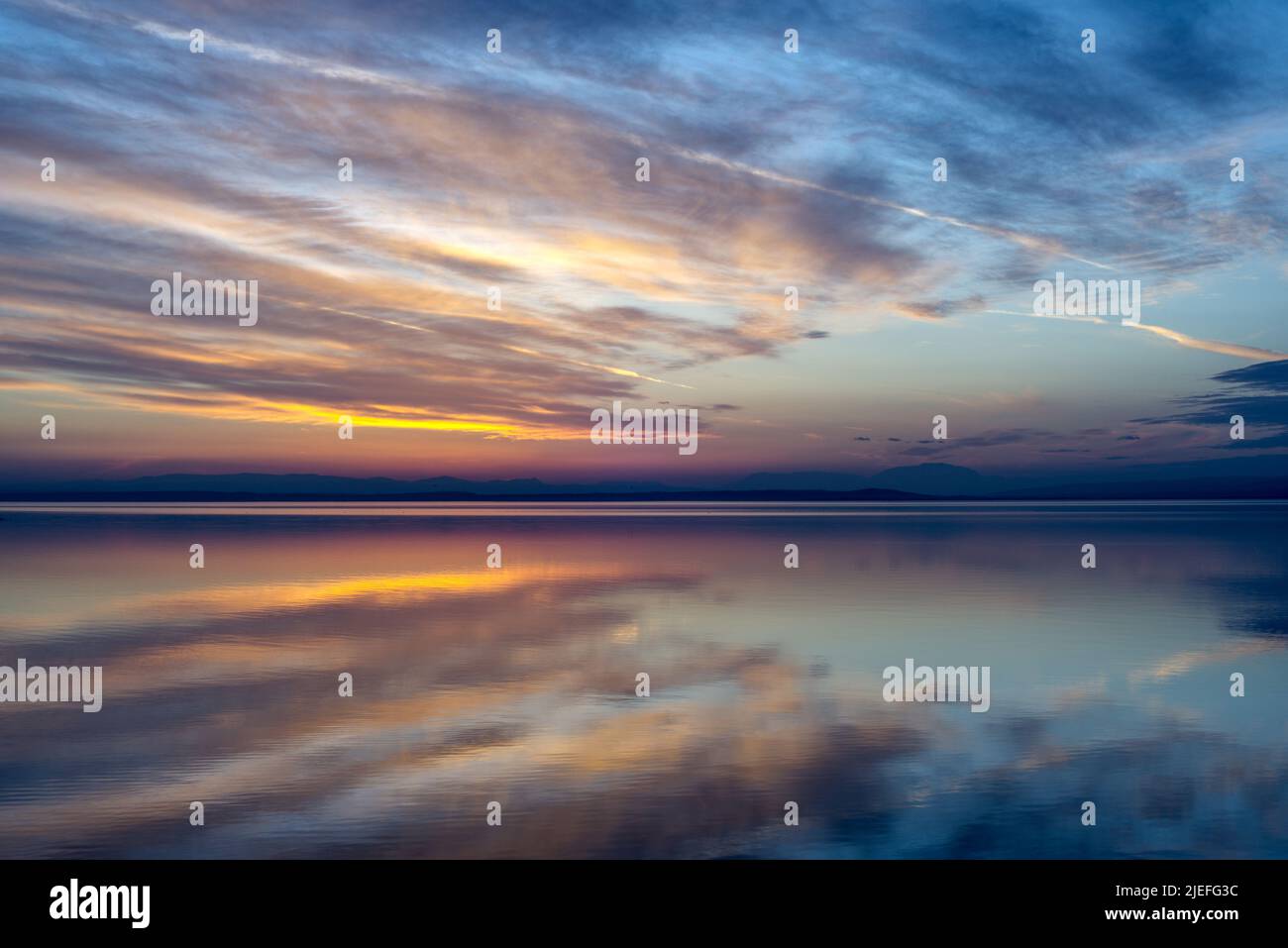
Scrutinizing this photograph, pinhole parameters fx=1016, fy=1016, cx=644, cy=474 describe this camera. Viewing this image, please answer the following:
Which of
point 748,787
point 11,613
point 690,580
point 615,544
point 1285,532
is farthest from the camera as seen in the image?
point 1285,532

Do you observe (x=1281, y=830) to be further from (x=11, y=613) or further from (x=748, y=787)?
(x=11, y=613)

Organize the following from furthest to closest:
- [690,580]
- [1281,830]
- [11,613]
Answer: [690,580] < [11,613] < [1281,830]

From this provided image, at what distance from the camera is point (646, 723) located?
543 inches

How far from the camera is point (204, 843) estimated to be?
9.31 meters

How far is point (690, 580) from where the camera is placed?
31.1 metres

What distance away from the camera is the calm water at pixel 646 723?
9.77 meters

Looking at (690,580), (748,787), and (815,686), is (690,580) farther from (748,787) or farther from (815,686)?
(748,787)

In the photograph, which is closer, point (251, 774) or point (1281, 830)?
point (1281, 830)

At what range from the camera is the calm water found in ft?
32.0

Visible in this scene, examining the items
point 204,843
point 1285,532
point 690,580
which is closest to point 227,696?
point 204,843
